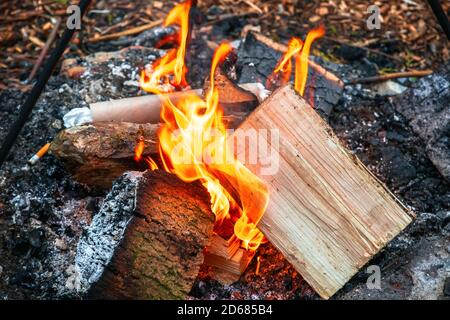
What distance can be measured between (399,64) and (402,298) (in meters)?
1.90

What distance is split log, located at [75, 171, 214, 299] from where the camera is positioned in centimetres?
206

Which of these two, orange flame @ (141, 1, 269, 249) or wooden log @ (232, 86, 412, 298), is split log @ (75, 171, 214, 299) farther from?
wooden log @ (232, 86, 412, 298)

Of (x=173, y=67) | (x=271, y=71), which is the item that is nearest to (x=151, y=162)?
(x=173, y=67)

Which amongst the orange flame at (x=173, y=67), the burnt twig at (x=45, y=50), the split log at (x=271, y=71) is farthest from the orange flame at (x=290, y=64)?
the burnt twig at (x=45, y=50)

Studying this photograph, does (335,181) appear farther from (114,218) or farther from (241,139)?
(114,218)

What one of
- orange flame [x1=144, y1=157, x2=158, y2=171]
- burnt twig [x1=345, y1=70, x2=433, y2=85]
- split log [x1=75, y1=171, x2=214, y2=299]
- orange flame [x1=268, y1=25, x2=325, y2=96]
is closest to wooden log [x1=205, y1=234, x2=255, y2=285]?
→ split log [x1=75, y1=171, x2=214, y2=299]

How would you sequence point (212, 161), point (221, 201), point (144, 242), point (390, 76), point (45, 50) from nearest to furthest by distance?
point (144, 242)
point (212, 161)
point (221, 201)
point (390, 76)
point (45, 50)

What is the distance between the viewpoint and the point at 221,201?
7.86 ft

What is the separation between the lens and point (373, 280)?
87.9 inches

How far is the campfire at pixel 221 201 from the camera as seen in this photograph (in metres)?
A: 2.10

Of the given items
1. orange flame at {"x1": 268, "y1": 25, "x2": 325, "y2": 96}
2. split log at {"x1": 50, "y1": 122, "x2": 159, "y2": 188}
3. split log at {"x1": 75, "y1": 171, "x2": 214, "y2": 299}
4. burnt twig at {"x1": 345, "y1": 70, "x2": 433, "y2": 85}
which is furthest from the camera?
burnt twig at {"x1": 345, "y1": 70, "x2": 433, "y2": 85}

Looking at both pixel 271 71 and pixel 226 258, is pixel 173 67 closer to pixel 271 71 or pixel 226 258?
pixel 271 71

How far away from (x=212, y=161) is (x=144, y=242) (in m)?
0.42

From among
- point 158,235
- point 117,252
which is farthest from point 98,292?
point 158,235
